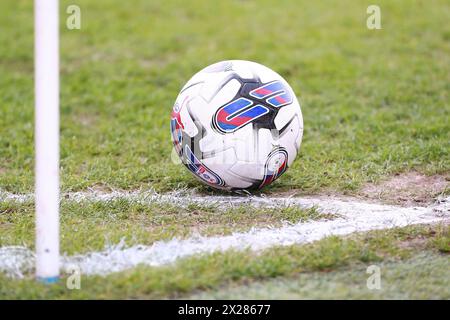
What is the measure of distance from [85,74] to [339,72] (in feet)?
9.99

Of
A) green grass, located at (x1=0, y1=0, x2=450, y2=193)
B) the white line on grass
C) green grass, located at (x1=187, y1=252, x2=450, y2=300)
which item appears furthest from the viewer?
green grass, located at (x1=0, y1=0, x2=450, y2=193)

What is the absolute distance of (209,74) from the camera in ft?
17.6

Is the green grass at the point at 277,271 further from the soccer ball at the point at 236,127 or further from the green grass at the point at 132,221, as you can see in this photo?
the soccer ball at the point at 236,127

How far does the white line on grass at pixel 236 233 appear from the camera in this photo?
14.0 feet

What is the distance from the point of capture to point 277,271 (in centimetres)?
414

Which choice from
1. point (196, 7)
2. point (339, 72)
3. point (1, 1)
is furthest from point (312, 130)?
point (1, 1)

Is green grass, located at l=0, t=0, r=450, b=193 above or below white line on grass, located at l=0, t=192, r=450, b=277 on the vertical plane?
above

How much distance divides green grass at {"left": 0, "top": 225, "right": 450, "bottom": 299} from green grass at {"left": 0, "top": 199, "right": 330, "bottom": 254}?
0.45 m

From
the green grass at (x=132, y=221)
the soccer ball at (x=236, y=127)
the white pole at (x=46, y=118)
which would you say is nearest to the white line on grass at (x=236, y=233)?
the green grass at (x=132, y=221)

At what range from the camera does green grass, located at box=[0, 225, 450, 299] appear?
391 cm

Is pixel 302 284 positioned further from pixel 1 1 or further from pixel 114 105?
pixel 1 1

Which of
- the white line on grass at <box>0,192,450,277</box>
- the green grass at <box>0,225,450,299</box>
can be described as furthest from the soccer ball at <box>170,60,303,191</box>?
the green grass at <box>0,225,450,299</box>

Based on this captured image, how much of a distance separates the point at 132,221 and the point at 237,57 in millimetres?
4707

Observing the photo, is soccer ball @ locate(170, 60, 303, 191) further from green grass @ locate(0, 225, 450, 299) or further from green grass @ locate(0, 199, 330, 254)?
green grass @ locate(0, 225, 450, 299)
